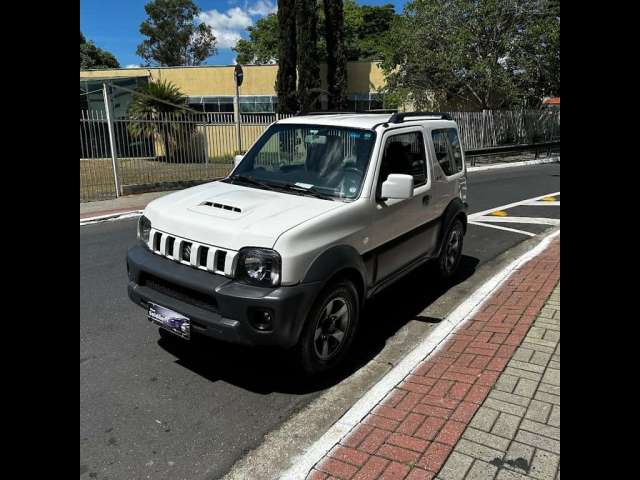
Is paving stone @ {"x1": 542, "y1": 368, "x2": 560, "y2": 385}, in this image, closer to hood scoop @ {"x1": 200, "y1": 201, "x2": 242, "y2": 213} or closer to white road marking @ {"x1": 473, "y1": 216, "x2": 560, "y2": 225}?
hood scoop @ {"x1": 200, "y1": 201, "x2": 242, "y2": 213}

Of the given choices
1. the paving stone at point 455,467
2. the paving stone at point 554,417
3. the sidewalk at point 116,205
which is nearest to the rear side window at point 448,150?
the paving stone at point 554,417

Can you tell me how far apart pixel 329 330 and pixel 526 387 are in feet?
4.80

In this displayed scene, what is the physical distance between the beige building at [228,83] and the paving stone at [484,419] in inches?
1204

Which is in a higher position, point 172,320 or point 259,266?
point 259,266

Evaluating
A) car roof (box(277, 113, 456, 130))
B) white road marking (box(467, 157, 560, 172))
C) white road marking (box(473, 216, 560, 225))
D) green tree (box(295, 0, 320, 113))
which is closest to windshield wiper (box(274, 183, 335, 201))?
car roof (box(277, 113, 456, 130))

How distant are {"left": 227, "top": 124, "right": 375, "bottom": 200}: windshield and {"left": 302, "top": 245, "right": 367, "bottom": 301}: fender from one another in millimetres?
543

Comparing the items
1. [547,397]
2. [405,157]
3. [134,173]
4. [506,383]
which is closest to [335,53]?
[134,173]

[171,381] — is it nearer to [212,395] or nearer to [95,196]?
[212,395]

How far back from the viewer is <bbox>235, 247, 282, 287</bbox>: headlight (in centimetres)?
333

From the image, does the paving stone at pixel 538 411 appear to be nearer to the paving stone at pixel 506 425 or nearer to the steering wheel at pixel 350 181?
the paving stone at pixel 506 425

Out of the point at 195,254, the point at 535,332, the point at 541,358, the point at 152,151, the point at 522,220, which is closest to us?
the point at 195,254

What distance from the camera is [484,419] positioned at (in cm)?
315

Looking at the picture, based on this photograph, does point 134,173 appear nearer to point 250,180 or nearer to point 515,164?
point 250,180
